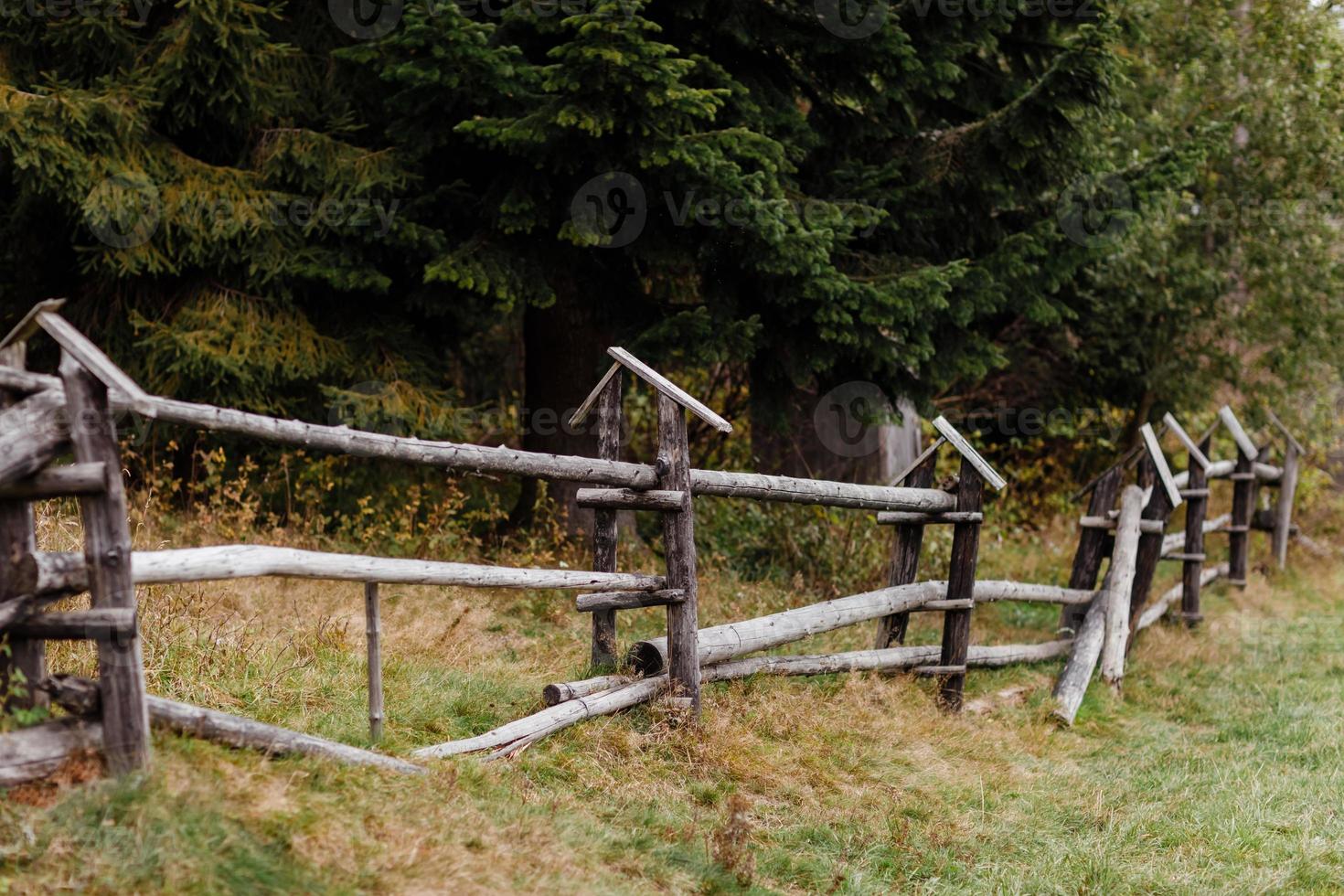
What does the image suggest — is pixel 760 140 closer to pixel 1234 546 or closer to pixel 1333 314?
pixel 1234 546

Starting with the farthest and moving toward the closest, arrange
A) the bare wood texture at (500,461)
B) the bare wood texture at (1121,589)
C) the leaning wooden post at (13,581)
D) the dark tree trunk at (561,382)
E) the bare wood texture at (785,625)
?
the dark tree trunk at (561,382)
the bare wood texture at (1121,589)
the bare wood texture at (785,625)
the bare wood texture at (500,461)
the leaning wooden post at (13,581)

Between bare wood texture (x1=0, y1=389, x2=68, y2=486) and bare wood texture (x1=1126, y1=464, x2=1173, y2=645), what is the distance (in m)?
8.09

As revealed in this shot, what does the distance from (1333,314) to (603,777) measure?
11.8 meters

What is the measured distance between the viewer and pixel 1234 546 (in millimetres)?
12844

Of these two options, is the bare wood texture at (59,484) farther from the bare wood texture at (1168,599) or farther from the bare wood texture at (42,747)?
the bare wood texture at (1168,599)

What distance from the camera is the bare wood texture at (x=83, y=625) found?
3785 millimetres

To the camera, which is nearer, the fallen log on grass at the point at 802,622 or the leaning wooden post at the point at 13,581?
the leaning wooden post at the point at 13,581

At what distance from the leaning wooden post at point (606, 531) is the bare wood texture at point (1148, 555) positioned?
16.6ft

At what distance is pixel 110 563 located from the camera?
152 inches

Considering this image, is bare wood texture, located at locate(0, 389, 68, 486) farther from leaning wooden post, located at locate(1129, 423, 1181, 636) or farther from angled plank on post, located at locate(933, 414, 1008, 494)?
leaning wooden post, located at locate(1129, 423, 1181, 636)

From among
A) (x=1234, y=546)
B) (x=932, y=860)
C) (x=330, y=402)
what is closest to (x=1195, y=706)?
(x=932, y=860)

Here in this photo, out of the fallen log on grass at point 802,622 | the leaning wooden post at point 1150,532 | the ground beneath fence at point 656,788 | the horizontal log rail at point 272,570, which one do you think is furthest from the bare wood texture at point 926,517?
the horizontal log rail at point 272,570

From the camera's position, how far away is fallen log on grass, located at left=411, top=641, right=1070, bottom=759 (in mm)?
5328

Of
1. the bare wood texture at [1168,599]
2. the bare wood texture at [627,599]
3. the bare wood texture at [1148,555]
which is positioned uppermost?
the bare wood texture at [627,599]
